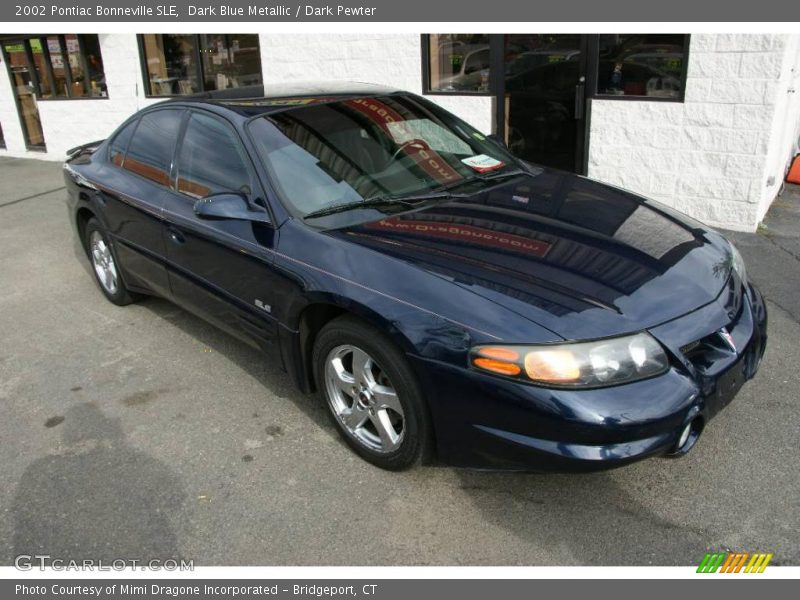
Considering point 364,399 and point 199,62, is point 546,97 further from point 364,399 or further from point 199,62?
point 199,62

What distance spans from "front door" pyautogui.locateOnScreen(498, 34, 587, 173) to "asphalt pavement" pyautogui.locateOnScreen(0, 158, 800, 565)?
3.49 meters

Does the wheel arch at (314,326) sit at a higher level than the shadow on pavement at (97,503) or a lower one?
higher

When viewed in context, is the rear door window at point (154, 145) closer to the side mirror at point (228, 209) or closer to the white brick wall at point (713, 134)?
the side mirror at point (228, 209)

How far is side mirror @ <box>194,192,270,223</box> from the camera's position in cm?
320

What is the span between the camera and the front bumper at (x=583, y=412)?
237 cm

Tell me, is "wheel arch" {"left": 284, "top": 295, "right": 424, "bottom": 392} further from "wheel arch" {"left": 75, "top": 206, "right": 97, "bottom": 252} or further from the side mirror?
"wheel arch" {"left": 75, "top": 206, "right": 97, "bottom": 252}

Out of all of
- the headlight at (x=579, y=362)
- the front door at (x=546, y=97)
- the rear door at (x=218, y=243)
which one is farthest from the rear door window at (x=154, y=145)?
the front door at (x=546, y=97)

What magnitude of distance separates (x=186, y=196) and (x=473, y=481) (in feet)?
7.42

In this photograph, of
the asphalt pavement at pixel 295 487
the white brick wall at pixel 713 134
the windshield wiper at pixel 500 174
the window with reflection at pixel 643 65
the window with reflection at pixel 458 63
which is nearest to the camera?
the asphalt pavement at pixel 295 487

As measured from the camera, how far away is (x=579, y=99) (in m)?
6.93

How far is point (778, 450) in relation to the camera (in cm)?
307

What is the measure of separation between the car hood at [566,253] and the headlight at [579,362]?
0.06 m
